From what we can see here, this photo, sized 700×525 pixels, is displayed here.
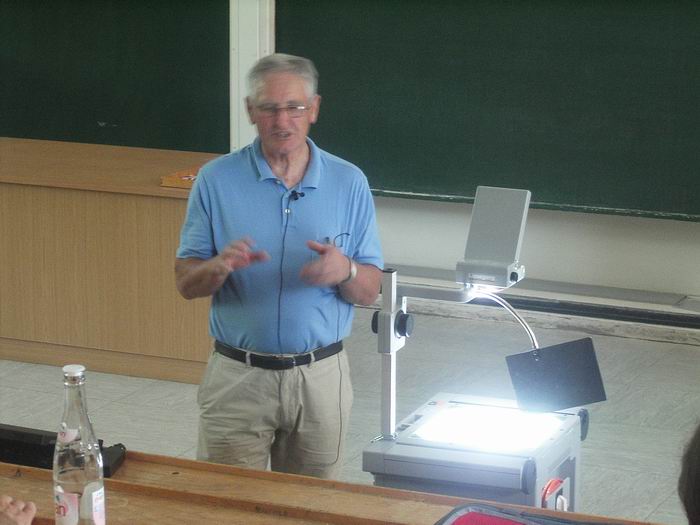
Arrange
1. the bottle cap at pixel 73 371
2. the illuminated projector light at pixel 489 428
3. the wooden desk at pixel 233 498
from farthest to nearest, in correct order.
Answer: the illuminated projector light at pixel 489 428 < the wooden desk at pixel 233 498 < the bottle cap at pixel 73 371

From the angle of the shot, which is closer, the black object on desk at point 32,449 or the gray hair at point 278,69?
the black object on desk at point 32,449

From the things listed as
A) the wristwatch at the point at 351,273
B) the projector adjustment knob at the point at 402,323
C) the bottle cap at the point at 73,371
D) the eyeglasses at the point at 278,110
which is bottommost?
the projector adjustment knob at the point at 402,323

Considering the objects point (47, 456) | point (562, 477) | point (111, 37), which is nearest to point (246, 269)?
point (47, 456)

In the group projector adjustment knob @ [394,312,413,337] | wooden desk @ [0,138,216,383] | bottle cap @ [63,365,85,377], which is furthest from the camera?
wooden desk @ [0,138,216,383]

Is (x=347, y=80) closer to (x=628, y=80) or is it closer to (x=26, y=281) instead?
(x=628, y=80)

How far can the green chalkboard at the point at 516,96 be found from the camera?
20.6 ft

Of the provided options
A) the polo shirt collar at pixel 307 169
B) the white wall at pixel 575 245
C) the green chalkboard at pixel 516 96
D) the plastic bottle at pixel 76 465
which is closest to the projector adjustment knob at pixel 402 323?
the polo shirt collar at pixel 307 169

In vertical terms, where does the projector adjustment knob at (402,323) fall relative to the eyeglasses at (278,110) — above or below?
below

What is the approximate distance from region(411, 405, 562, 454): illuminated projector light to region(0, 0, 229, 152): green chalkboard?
185 inches

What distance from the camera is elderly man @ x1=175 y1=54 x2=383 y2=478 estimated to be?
2.93 metres

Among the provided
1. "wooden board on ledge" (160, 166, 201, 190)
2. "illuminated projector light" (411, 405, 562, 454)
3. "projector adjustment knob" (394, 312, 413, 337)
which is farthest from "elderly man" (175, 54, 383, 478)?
"wooden board on ledge" (160, 166, 201, 190)

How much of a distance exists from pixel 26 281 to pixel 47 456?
3.44 m

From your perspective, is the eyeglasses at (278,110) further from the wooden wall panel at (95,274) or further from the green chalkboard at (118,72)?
the green chalkboard at (118,72)

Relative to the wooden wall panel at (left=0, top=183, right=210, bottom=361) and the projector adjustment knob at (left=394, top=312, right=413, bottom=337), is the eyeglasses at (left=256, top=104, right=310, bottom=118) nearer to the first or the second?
the projector adjustment knob at (left=394, top=312, right=413, bottom=337)
